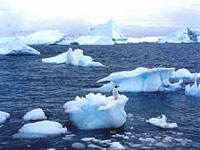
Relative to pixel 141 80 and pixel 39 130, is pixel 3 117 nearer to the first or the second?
pixel 39 130

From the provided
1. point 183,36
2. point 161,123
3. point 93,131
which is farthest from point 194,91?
point 183,36

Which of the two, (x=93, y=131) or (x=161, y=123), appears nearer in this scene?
(x=93, y=131)

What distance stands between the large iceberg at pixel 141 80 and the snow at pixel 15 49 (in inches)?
1734

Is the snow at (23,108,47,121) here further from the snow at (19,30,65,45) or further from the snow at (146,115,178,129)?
the snow at (19,30,65,45)

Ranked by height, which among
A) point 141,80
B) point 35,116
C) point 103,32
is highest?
point 103,32

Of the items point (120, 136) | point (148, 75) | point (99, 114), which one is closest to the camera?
point (120, 136)

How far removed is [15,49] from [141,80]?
47.5 m

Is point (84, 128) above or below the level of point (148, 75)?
below

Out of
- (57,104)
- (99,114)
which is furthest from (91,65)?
(99,114)

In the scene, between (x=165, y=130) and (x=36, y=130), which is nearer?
(x=36, y=130)

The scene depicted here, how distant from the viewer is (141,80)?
88.7 ft

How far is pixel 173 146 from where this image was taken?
45.1ft

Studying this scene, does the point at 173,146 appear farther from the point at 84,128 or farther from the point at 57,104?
the point at 57,104

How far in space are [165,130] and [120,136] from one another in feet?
8.77
